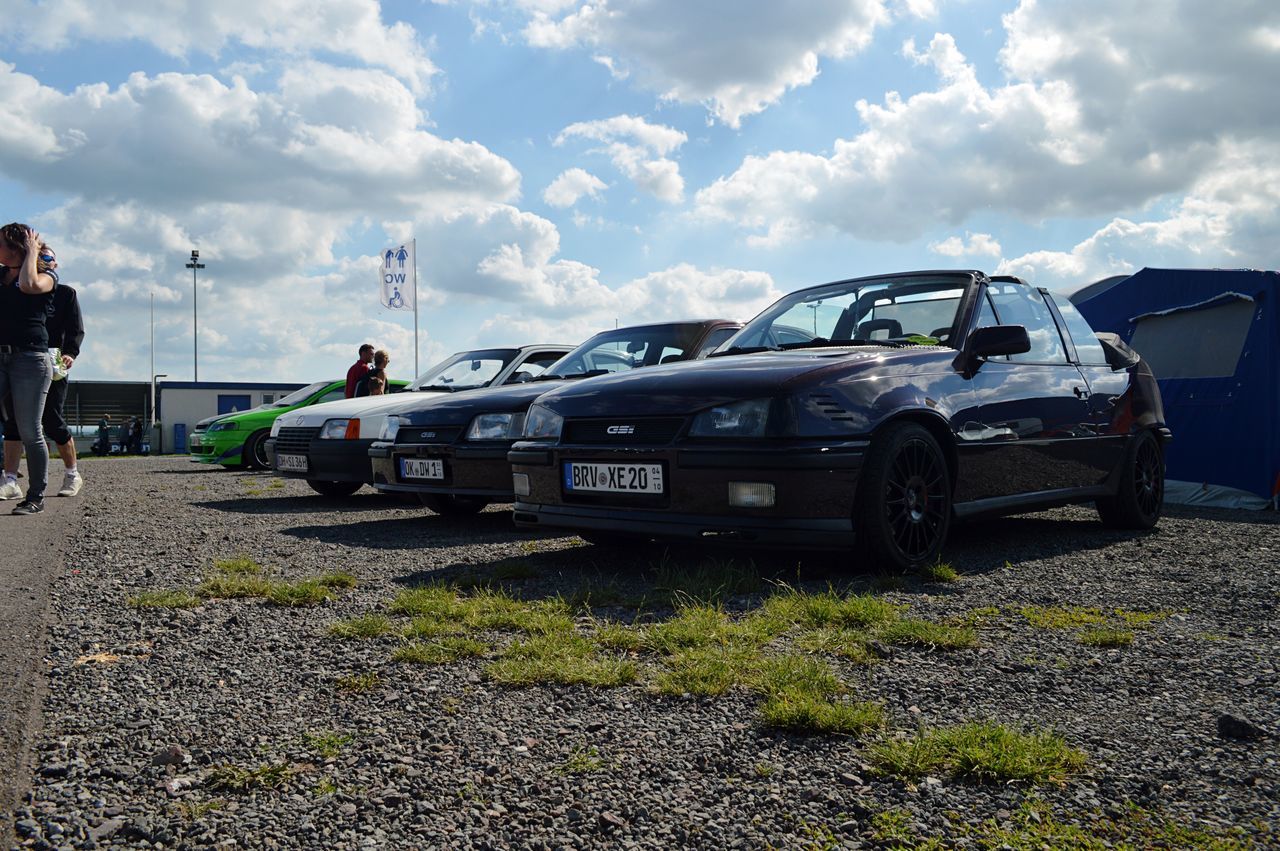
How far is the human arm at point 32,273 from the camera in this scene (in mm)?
6602

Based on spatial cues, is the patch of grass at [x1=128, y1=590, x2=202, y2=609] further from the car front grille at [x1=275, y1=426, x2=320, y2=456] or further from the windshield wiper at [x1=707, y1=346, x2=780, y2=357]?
the car front grille at [x1=275, y1=426, x2=320, y2=456]

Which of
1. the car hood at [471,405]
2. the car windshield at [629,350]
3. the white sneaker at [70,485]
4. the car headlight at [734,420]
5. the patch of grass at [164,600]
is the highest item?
the car windshield at [629,350]

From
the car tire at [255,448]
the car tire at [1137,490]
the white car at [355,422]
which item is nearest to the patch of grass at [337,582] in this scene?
the white car at [355,422]

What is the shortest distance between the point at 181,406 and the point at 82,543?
96.9 feet

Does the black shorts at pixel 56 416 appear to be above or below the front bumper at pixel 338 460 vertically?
above

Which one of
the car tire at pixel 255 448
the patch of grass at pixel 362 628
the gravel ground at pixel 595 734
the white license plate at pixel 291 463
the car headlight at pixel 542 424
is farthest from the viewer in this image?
the car tire at pixel 255 448

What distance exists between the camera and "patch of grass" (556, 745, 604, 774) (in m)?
2.09

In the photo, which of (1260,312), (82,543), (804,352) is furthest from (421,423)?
(1260,312)

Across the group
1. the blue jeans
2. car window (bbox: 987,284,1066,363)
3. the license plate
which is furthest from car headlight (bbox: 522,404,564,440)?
the blue jeans

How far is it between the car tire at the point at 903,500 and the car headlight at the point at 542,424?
149 cm

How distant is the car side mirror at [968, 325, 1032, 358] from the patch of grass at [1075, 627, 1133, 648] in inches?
78.9

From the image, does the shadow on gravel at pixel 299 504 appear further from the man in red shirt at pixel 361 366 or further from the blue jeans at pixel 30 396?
the man in red shirt at pixel 361 366

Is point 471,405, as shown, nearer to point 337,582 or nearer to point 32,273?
point 337,582

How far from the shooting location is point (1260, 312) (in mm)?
8703
